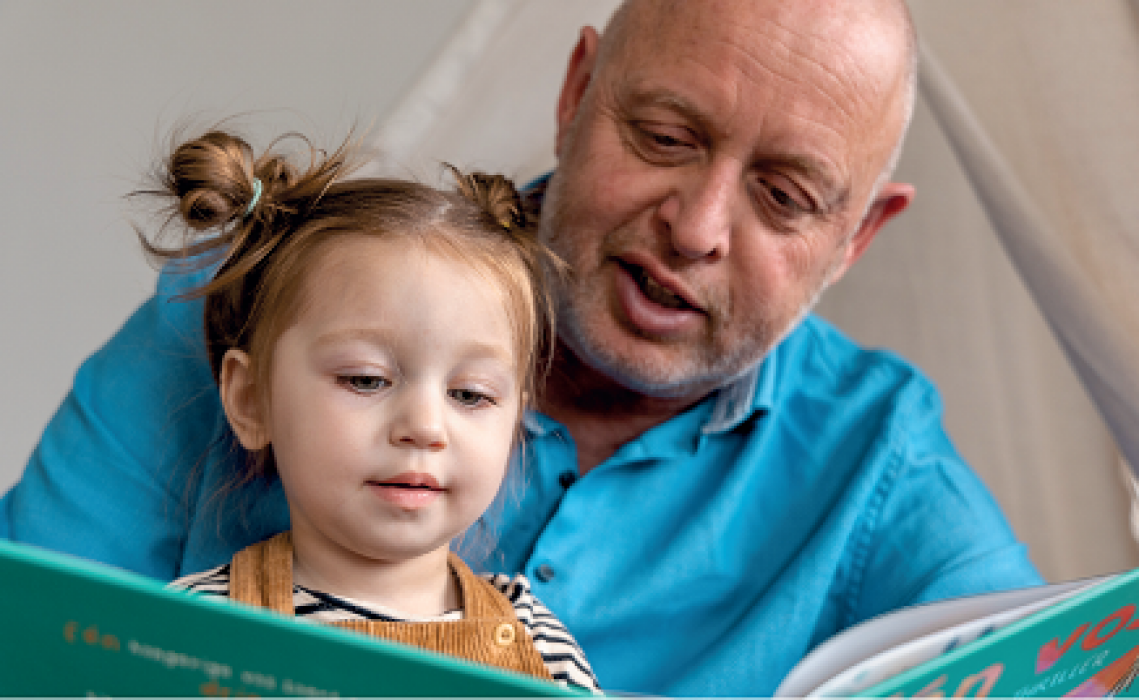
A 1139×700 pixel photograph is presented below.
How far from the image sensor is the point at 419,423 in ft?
3.28

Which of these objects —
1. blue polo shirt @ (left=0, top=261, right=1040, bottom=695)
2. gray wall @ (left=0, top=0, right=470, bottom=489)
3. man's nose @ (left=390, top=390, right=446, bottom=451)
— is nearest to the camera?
man's nose @ (left=390, top=390, right=446, bottom=451)

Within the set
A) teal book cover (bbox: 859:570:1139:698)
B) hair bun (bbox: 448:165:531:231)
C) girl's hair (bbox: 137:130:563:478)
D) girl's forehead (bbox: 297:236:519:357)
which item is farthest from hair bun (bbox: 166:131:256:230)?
teal book cover (bbox: 859:570:1139:698)

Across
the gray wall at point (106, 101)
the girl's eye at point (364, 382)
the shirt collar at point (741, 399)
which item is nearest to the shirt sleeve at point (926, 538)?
the shirt collar at point (741, 399)

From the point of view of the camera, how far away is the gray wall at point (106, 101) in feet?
7.36

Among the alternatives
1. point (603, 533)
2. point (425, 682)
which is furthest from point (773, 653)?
point (425, 682)

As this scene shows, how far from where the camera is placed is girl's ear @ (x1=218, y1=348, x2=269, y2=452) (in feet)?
3.75

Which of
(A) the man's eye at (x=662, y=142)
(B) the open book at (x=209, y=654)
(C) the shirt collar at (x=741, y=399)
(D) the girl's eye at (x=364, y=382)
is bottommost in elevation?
(B) the open book at (x=209, y=654)

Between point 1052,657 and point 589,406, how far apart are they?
0.81 meters

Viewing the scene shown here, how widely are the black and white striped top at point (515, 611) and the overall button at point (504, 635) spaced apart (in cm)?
5

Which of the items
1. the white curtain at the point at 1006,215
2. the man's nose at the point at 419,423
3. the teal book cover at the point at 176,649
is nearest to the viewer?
the teal book cover at the point at 176,649

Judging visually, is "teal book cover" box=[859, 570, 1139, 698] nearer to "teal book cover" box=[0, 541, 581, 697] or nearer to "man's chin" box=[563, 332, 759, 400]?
"teal book cover" box=[0, 541, 581, 697]

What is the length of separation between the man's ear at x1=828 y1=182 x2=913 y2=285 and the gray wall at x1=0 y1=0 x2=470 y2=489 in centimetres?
94

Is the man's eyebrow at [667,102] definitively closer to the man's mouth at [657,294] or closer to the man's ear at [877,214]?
the man's mouth at [657,294]

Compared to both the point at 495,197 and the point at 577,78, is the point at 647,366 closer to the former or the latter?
the point at 495,197
